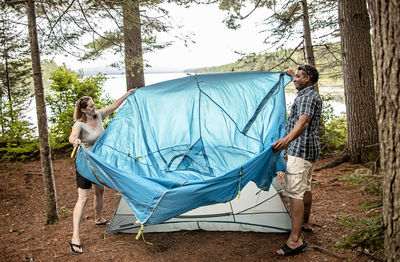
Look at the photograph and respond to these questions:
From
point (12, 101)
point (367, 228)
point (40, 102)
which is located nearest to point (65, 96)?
point (12, 101)

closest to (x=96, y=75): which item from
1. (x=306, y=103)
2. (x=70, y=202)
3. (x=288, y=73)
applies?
(x=70, y=202)

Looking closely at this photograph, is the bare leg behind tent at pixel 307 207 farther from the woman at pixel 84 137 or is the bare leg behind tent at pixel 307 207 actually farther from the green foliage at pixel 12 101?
the green foliage at pixel 12 101

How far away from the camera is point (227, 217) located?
2.65 metres

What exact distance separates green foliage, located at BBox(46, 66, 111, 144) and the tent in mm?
3114

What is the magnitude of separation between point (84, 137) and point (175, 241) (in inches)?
47.9

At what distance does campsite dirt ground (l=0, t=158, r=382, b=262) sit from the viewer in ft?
7.19

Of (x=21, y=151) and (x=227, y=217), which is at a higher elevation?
(x=21, y=151)

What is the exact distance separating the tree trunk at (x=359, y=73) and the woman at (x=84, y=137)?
9.11 feet

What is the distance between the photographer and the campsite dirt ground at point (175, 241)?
219 centimetres

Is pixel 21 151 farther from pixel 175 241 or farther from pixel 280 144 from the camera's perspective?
pixel 280 144

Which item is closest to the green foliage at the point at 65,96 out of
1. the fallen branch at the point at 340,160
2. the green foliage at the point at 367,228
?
the fallen branch at the point at 340,160

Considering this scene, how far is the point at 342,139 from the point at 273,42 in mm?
2031

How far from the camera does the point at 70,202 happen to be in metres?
3.84

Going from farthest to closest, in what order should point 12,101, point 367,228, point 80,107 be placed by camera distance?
point 12,101, point 80,107, point 367,228
